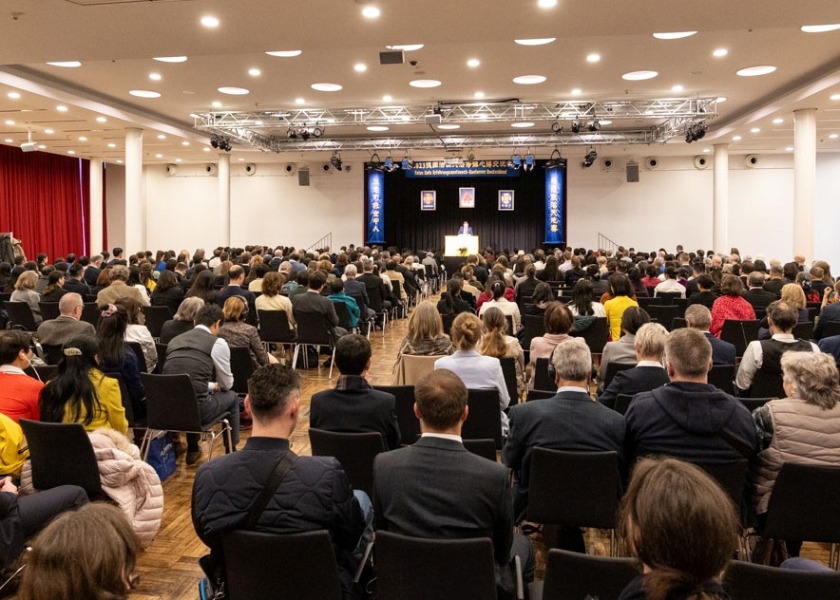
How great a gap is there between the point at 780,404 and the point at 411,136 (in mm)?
17751

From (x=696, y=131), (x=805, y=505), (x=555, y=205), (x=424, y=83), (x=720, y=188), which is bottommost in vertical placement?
(x=805, y=505)

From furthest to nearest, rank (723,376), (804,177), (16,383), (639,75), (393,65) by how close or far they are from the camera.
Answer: (804,177) < (639,75) < (393,65) < (723,376) < (16,383)

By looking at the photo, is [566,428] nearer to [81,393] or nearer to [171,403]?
[81,393]

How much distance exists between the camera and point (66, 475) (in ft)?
11.8

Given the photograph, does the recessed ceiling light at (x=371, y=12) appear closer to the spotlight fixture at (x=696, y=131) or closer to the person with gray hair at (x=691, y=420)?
the person with gray hair at (x=691, y=420)

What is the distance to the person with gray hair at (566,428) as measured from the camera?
3.38 meters

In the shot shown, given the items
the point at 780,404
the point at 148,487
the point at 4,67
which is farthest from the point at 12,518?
the point at 4,67

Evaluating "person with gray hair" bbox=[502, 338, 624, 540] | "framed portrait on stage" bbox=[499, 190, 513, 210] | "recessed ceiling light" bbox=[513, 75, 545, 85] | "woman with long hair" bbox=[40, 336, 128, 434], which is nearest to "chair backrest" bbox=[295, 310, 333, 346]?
"woman with long hair" bbox=[40, 336, 128, 434]

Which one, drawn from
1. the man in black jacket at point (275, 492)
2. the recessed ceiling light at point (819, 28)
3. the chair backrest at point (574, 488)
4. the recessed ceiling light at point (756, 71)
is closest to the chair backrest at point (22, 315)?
the man in black jacket at point (275, 492)

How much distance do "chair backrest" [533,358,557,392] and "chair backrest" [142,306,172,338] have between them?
5.05m

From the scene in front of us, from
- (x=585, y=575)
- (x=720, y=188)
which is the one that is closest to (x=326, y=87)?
(x=720, y=188)

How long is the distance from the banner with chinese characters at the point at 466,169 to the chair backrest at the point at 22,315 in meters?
17.6

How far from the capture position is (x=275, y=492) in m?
2.45

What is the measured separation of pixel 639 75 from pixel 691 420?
11326mm
